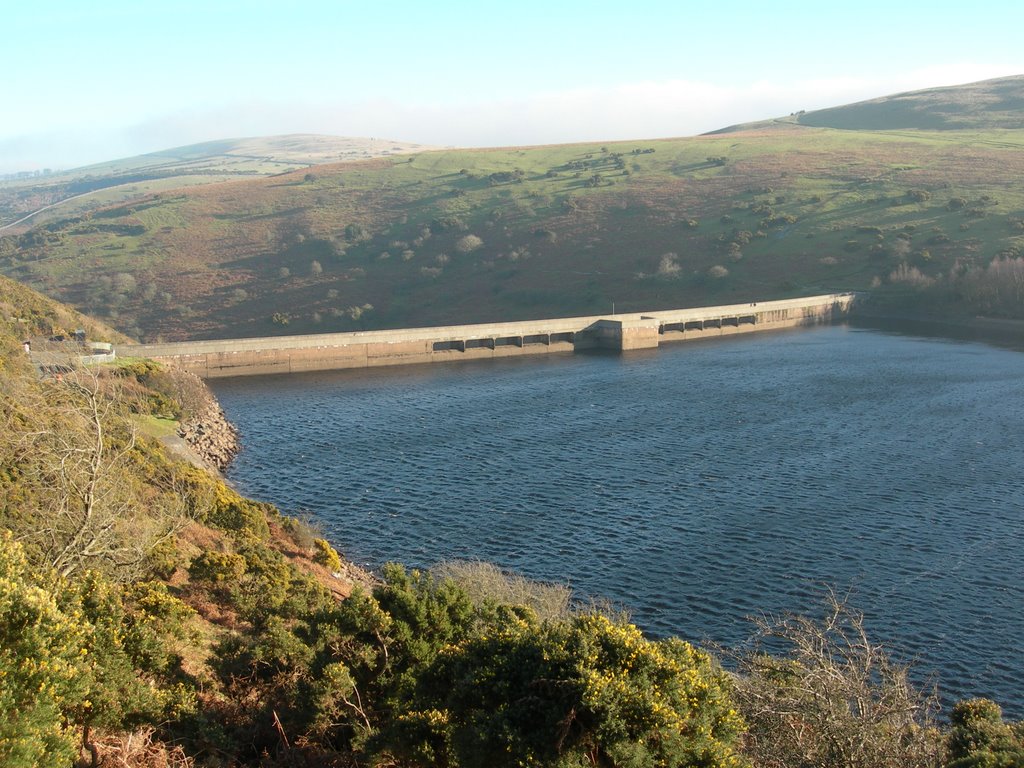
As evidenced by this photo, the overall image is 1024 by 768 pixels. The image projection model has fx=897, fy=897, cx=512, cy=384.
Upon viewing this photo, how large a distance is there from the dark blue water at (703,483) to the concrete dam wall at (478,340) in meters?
3.03

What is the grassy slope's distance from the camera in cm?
10688

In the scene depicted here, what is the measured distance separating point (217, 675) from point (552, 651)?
8176mm

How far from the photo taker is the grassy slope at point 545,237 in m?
107

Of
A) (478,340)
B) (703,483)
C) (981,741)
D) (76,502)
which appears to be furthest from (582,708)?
(478,340)

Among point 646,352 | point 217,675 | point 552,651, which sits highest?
point 552,651

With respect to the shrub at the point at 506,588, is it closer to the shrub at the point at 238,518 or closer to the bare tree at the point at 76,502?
the shrub at the point at 238,518

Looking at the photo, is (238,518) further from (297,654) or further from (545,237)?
(545,237)

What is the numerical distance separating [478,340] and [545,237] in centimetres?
4087

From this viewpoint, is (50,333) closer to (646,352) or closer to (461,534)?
(461,534)

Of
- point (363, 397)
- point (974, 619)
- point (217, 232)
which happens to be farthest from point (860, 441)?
point (217, 232)

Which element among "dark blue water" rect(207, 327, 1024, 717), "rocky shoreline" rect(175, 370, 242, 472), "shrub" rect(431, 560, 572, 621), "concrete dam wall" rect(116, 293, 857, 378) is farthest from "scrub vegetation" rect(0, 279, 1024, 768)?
"concrete dam wall" rect(116, 293, 857, 378)

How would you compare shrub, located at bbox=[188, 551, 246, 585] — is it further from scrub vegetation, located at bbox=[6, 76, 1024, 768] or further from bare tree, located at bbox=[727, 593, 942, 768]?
bare tree, located at bbox=[727, 593, 942, 768]

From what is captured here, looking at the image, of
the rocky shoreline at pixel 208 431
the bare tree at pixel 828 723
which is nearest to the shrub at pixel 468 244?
the rocky shoreline at pixel 208 431

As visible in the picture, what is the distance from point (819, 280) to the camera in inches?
4181
